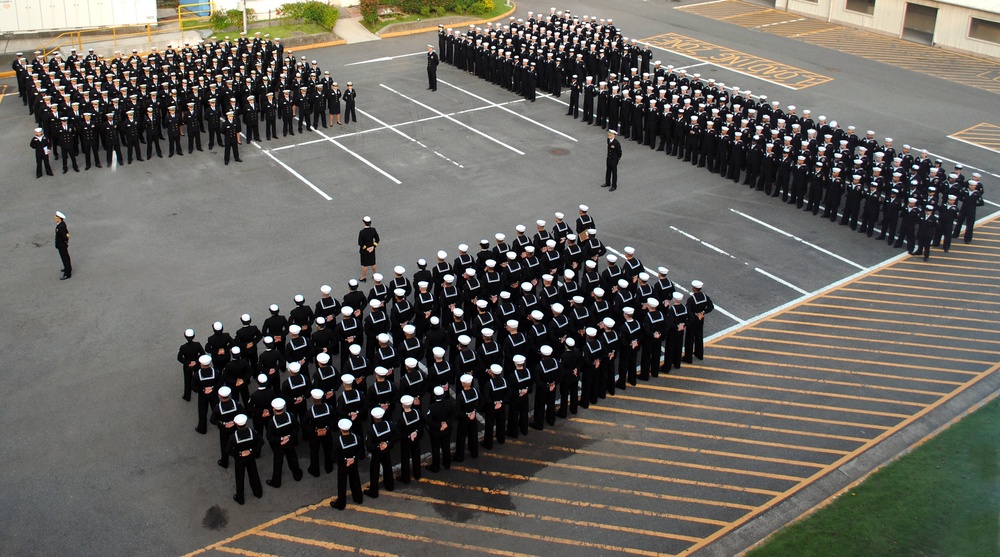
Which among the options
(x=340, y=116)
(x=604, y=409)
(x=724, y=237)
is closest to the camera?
(x=604, y=409)

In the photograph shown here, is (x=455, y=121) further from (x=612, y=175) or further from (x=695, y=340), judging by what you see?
(x=695, y=340)

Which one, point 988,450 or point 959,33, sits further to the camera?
point 959,33

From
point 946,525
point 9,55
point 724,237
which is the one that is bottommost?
point 946,525

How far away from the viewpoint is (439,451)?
13359 mm

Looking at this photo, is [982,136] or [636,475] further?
[982,136]

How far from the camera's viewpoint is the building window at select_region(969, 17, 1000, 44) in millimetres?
35125

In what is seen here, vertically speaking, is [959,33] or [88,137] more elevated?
[959,33]

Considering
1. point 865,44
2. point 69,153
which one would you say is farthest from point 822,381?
point 865,44

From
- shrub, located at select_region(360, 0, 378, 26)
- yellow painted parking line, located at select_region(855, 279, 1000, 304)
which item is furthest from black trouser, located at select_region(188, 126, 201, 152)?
yellow painted parking line, located at select_region(855, 279, 1000, 304)

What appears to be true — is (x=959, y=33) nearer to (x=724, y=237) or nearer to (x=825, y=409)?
(x=724, y=237)

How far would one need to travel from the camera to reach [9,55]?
32562 millimetres

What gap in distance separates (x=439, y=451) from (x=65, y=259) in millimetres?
9764

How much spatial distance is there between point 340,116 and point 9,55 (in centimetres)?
1391

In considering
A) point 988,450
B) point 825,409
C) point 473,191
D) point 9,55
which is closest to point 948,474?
point 988,450
